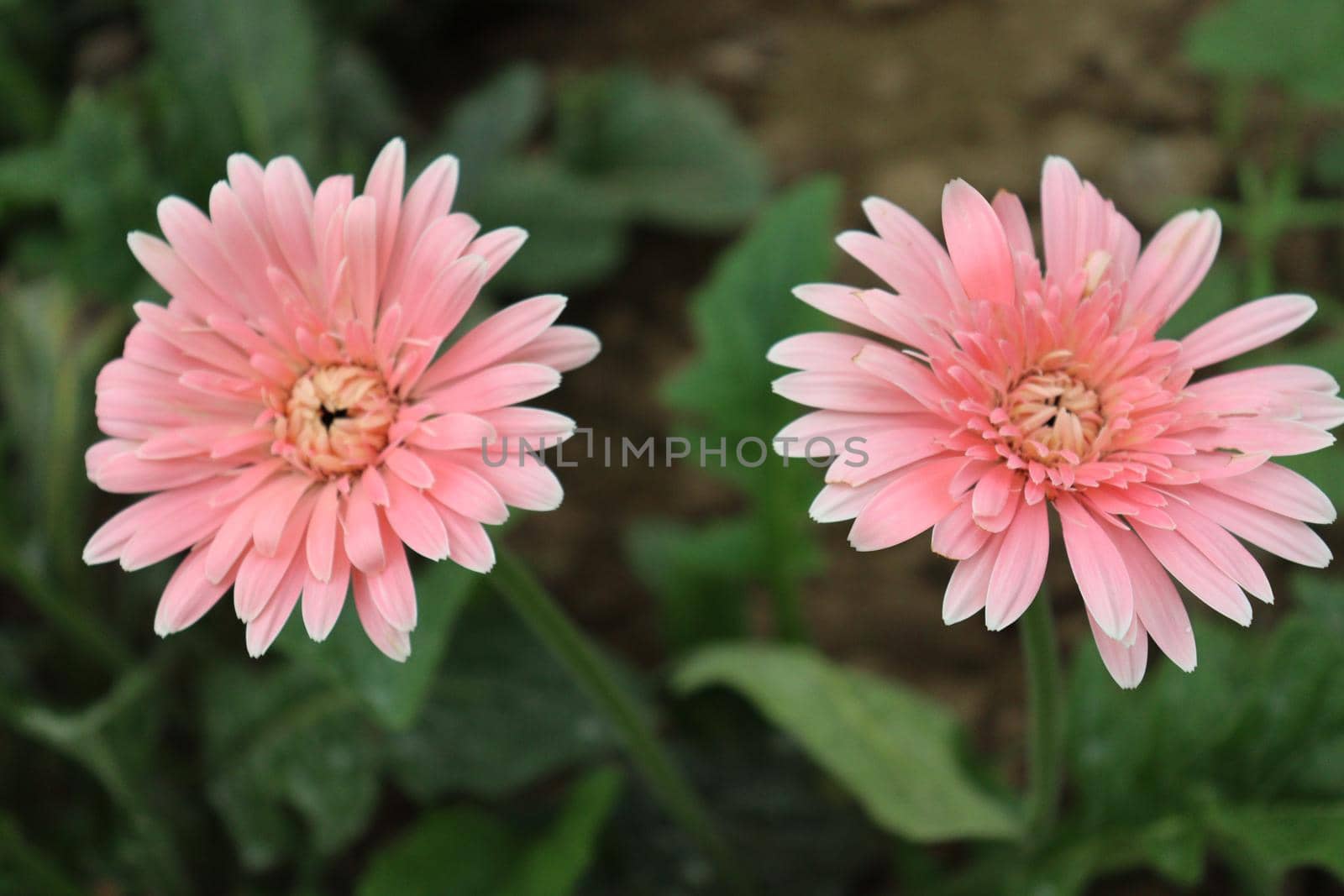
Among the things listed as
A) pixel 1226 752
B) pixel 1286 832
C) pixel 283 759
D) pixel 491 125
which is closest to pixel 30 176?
pixel 491 125

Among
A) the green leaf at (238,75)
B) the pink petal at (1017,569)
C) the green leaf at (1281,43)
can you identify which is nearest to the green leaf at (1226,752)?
the pink petal at (1017,569)

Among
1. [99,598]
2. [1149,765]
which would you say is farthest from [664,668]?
[99,598]

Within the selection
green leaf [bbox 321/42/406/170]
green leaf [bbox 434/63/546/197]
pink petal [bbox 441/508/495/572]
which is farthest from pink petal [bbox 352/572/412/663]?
green leaf [bbox 321/42/406/170]

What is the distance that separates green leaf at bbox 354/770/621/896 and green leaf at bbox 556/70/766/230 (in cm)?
188

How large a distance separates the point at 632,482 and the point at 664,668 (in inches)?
26.1

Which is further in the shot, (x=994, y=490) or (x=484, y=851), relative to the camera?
(x=484, y=851)

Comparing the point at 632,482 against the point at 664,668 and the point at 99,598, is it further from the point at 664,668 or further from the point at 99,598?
the point at 99,598

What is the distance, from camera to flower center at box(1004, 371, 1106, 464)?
5.01ft

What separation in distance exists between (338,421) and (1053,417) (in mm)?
1010

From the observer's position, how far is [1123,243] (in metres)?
1.61

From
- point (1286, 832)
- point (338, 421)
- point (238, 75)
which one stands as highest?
point (238, 75)

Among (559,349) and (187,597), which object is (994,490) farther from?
(187,597)

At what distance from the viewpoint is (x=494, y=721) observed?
105 inches

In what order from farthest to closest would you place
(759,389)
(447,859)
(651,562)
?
(651,562)
(759,389)
(447,859)
